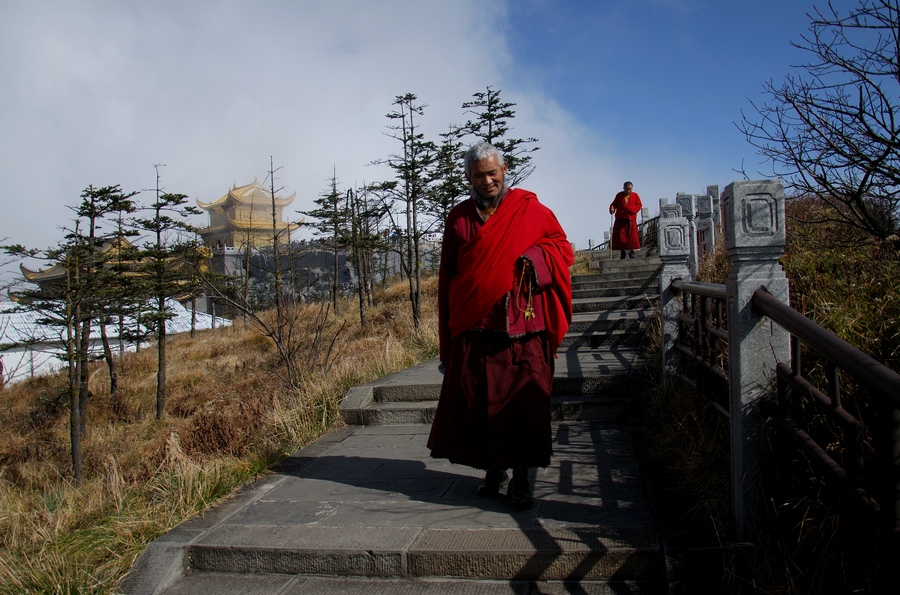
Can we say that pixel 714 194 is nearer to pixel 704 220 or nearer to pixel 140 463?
pixel 704 220

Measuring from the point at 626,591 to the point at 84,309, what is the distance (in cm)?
1391

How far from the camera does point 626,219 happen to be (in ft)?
52.9

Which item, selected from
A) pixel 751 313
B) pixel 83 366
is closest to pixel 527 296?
pixel 751 313

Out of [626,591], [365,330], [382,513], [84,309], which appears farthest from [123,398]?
[626,591]

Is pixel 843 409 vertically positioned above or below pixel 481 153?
below

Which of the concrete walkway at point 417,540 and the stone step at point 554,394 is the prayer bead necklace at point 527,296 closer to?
the concrete walkway at point 417,540

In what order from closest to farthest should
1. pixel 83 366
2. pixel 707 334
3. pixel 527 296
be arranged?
pixel 527 296 → pixel 707 334 → pixel 83 366

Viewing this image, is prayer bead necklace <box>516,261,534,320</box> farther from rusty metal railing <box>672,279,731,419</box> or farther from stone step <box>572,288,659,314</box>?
stone step <box>572,288,659,314</box>

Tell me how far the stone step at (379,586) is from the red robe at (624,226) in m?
13.5

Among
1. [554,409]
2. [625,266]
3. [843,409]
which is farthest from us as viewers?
[625,266]

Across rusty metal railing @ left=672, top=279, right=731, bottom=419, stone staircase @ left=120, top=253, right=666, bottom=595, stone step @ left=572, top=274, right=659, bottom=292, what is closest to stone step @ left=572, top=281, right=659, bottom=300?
stone step @ left=572, top=274, right=659, bottom=292

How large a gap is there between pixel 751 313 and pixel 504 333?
1310 millimetres

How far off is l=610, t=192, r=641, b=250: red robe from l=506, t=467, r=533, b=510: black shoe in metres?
12.9

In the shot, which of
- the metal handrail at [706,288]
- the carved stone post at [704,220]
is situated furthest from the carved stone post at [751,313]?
the carved stone post at [704,220]
